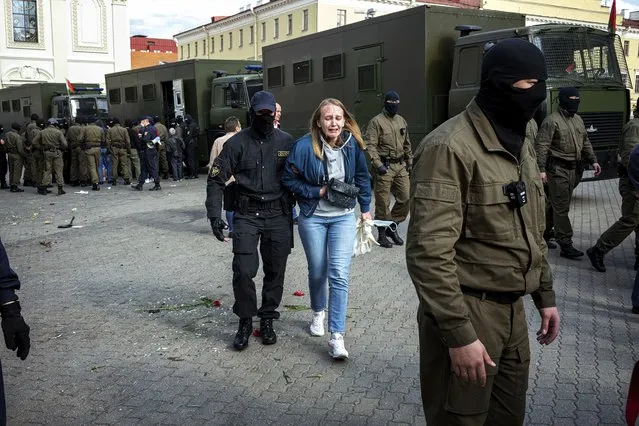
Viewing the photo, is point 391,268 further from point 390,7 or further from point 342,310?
point 390,7

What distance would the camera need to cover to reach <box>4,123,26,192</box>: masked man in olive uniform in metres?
18.5

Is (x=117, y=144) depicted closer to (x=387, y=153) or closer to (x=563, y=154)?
(x=387, y=153)

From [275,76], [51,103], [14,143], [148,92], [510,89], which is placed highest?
[275,76]

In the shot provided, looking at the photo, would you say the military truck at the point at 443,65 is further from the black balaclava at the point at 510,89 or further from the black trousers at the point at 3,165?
the black trousers at the point at 3,165

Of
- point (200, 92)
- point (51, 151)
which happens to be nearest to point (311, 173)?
point (51, 151)

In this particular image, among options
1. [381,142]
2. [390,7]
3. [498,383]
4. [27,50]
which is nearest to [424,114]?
[381,142]

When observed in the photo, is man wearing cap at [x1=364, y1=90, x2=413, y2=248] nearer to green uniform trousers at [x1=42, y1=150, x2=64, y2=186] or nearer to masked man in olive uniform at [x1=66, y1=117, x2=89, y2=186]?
green uniform trousers at [x1=42, y1=150, x2=64, y2=186]

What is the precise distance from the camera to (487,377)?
2.62 metres

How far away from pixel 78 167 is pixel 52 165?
1.95m

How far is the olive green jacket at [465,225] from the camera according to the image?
2461 mm

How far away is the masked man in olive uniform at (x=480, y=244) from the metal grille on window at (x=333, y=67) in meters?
13.1

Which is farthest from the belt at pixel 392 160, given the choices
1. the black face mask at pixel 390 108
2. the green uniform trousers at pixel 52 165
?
the green uniform trousers at pixel 52 165

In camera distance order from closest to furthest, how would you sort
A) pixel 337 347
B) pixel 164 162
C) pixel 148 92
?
pixel 337 347 < pixel 164 162 < pixel 148 92

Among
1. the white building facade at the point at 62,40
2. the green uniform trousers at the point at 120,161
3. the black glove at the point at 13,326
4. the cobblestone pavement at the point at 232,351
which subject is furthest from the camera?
the white building facade at the point at 62,40
